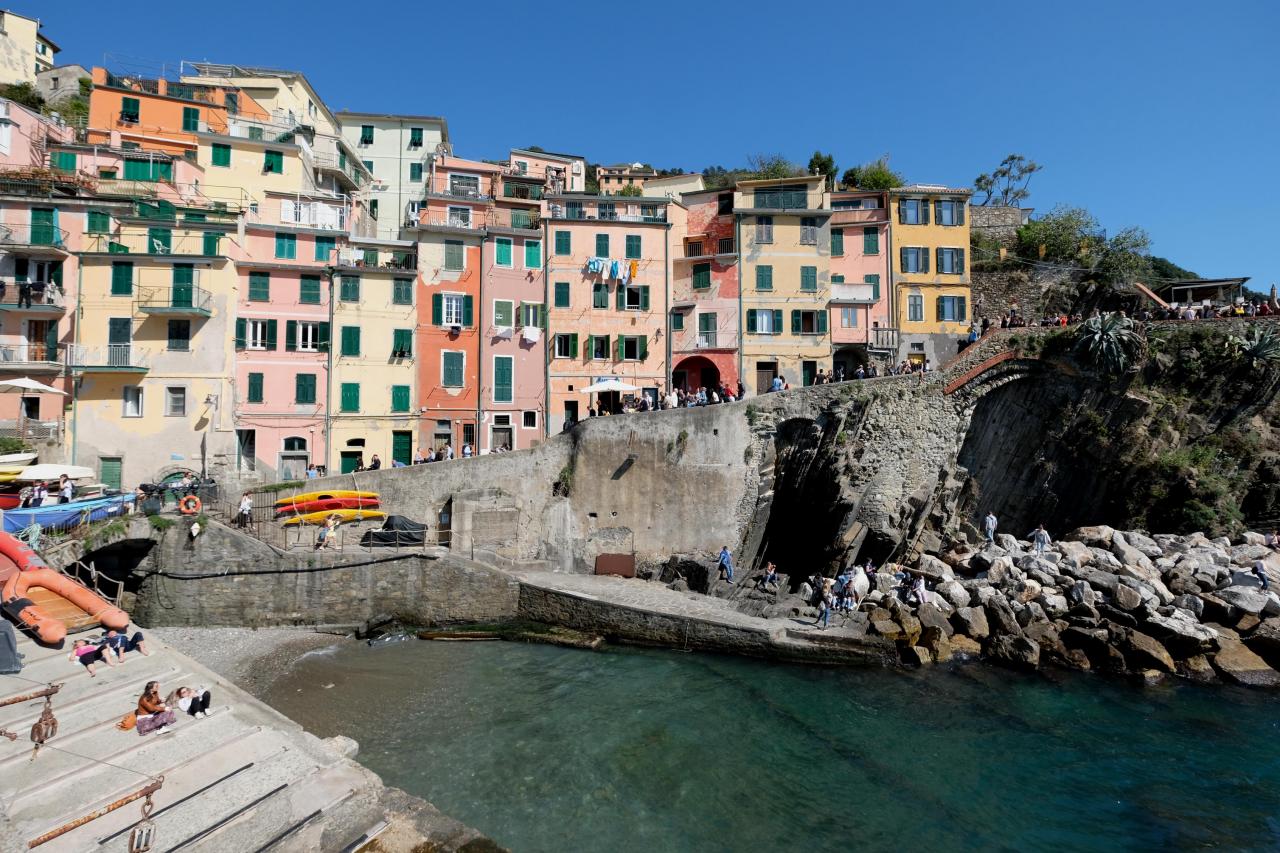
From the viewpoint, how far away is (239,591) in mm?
19891

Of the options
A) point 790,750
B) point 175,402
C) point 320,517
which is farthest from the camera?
point 175,402

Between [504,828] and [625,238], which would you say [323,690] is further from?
[625,238]

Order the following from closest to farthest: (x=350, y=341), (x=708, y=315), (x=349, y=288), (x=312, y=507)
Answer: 1. (x=312, y=507)
2. (x=350, y=341)
3. (x=349, y=288)
4. (x=708, y=315)

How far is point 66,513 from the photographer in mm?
18578

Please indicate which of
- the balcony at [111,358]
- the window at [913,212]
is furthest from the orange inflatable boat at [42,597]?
the window at [913,212]

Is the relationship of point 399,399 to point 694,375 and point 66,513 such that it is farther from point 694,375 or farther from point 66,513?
point 694,375

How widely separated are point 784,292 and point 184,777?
28.8 meters

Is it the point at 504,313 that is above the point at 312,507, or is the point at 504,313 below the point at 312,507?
above

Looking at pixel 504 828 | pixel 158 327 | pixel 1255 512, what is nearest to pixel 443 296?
pixel 158 327

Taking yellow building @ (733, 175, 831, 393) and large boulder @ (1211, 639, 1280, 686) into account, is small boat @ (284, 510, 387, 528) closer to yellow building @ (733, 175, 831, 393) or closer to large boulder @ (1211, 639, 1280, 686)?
yellow building @ (733, 175, 831, 393)

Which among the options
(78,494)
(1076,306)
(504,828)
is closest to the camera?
(504,828)

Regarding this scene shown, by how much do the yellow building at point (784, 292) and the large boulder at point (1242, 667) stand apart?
58.5 feet

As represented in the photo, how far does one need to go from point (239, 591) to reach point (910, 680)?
789 inches

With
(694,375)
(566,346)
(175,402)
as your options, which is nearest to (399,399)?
(566,346)
